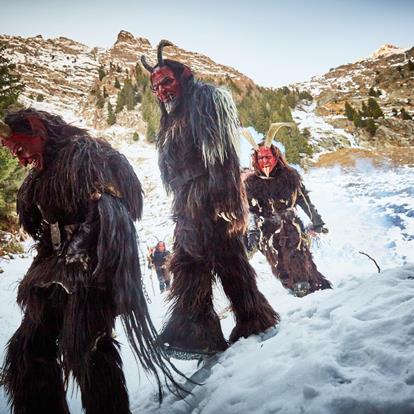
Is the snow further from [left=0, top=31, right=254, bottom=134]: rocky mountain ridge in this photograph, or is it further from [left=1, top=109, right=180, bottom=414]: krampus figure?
[left=1, top=109, right=180, bottom=414]: krampus figure

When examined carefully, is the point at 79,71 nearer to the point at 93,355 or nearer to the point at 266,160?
the point at 266,160

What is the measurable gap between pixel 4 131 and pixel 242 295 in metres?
1.01

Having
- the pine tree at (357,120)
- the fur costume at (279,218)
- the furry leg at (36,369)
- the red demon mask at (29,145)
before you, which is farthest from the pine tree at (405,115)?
the furry leg at (36,369)

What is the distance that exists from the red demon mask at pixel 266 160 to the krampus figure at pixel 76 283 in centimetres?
121

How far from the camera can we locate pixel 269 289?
209 cm

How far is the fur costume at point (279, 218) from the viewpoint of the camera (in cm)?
194

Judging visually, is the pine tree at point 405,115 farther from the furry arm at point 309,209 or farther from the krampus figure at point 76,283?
the krampus figure at point 76,283

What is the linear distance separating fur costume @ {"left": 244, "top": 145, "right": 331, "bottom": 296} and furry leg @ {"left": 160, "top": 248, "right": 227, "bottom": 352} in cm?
85

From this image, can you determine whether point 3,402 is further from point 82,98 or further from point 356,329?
point 82,98

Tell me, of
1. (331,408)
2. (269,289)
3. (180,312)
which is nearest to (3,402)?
(180,312)

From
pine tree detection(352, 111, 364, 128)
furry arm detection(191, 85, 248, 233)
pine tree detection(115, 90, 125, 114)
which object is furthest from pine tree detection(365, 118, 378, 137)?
pine tree detection(115, 90, 125, 114)

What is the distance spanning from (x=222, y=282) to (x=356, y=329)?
0.55 meters

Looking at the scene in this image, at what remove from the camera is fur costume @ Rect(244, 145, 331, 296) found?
1.94 metres

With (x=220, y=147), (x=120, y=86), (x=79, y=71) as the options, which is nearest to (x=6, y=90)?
(x=220, y=147)
